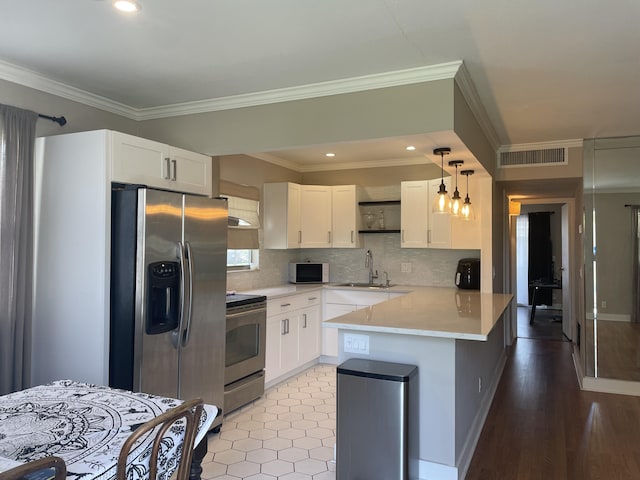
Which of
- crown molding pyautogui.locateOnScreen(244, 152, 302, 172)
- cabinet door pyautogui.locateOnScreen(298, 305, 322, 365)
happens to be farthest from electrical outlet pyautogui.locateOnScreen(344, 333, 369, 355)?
crown molding pyautogui.locateOnScreen(244, 152, 302, 172)

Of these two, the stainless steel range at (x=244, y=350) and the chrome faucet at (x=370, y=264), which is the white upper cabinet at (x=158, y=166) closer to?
the stainless steel range at (x=244, y=350)

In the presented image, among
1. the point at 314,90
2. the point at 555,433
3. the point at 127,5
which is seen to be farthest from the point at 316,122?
the point at 555,433

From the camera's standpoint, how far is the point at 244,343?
3.94 m

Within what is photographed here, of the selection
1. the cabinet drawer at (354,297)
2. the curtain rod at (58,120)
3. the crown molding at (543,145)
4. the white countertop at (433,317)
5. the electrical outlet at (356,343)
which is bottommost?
the electrical outlet at (356,343)

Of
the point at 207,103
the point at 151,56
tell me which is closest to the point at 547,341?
the point at 207,103

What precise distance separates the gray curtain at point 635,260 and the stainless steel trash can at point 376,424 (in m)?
3.15

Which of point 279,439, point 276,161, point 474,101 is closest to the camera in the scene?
Answer: point 279,439

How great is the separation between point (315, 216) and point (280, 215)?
52 cm

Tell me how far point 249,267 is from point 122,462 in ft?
13.3

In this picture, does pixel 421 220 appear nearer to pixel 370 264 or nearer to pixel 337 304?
pixel 370 264

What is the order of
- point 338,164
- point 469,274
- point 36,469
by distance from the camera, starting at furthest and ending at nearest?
point 338,164
point 469,274
point 36,469

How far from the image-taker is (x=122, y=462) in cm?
114

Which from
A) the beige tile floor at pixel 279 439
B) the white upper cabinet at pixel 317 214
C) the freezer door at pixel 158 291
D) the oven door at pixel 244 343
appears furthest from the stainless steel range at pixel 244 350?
the white upper cabinet at pixel 317 214

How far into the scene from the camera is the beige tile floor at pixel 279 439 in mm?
2824
